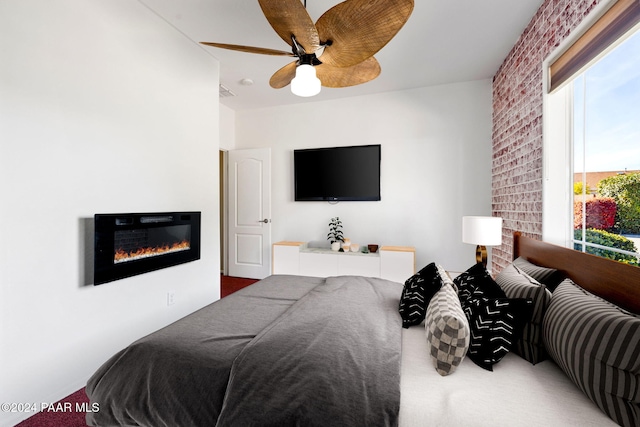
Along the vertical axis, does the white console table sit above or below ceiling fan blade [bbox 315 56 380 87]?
below

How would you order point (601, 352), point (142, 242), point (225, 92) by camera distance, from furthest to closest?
point (225, 92)
point (142, 242)
point (601, 352)

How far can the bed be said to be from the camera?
893 mm

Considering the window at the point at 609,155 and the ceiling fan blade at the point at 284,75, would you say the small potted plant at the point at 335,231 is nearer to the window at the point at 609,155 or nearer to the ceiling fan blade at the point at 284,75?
the ceiling fan blade at the point at 284,75

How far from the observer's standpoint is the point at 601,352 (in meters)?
0.88

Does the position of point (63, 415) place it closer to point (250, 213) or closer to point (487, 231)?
point (250, 213)

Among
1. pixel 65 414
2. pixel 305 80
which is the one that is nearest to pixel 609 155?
pixel 305 80

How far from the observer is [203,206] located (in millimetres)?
2900

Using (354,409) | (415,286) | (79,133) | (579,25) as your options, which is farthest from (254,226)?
(579,25)

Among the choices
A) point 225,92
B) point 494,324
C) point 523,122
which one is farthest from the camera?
point 225,92

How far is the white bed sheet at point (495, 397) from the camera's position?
33.5 inches

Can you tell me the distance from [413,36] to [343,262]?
8.57 ft

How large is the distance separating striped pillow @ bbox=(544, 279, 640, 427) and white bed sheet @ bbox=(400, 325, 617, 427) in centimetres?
6

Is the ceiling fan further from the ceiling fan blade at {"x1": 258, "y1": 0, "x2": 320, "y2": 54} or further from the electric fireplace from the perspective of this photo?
the electric fireplace

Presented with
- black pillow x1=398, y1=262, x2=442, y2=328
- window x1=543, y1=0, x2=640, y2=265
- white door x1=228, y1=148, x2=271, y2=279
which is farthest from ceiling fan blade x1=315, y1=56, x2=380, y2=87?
white door x1=228, y1=148, x2=271, y2=279
